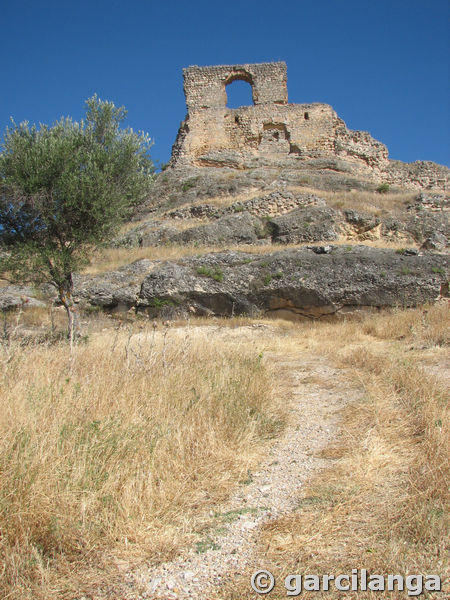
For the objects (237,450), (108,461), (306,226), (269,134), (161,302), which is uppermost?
(269,134)

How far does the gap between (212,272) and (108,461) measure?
9427mm

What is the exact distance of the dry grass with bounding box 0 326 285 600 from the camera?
82.6 inches

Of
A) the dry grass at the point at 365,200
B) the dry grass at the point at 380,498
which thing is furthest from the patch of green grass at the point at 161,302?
the dry grass at the point at 365,200

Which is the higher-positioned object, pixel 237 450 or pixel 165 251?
pixel 165 251

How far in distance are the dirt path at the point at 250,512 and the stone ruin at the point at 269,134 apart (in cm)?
2235

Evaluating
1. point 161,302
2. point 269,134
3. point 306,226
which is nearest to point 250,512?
point 161,302

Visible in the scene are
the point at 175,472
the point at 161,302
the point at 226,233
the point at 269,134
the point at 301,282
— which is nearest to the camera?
the point at 175,472

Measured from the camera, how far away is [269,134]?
83.7 feet

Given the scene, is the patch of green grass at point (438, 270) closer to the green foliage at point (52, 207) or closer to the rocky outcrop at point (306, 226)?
the rocky outcrop at point (306, 226)

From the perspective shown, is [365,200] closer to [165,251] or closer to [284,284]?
[284,284]

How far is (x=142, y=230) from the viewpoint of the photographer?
1759cm

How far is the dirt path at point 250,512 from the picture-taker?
197 cm

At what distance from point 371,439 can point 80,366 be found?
10.9ft

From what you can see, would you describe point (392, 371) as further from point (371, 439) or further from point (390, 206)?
point (390, 206)
